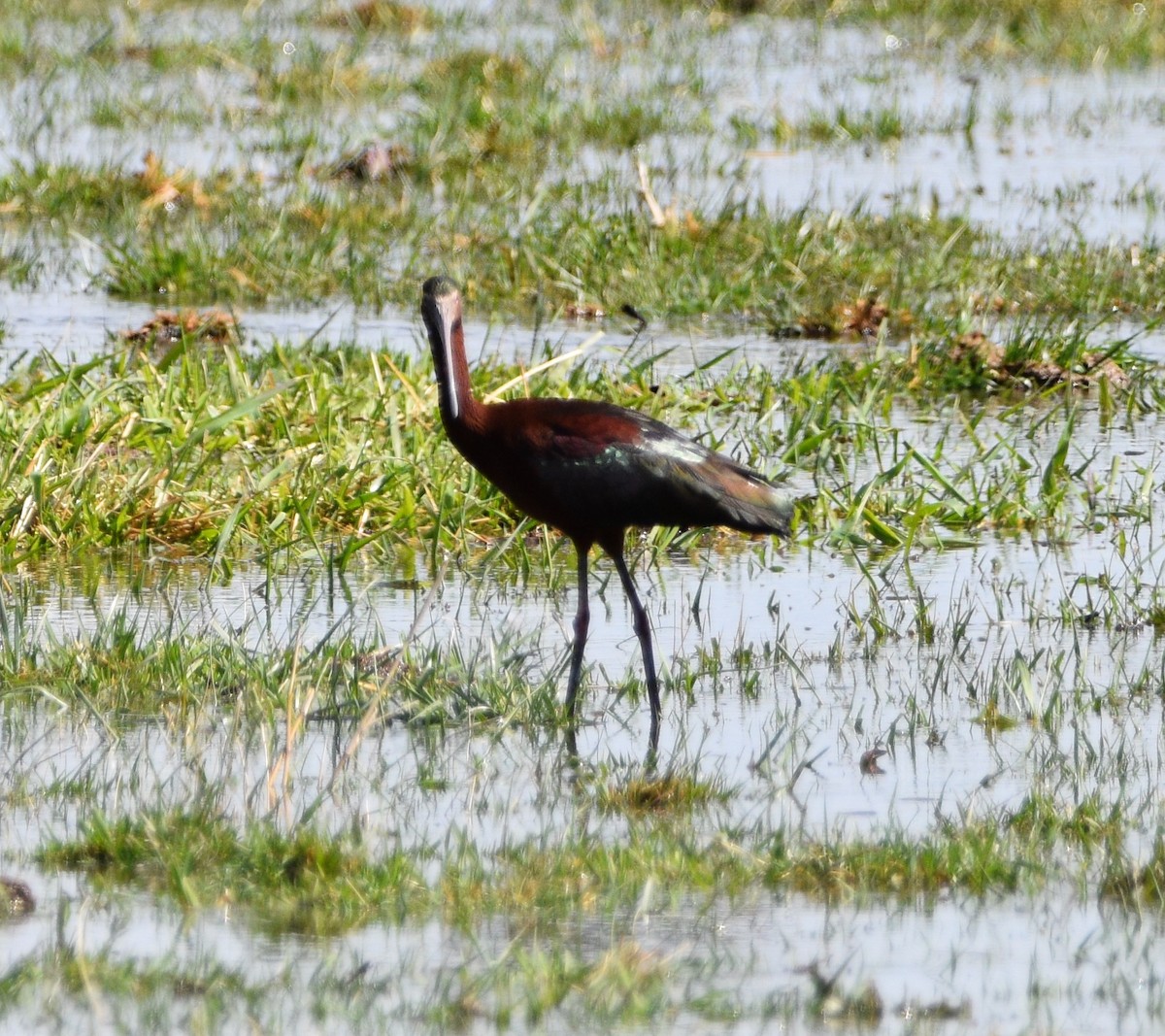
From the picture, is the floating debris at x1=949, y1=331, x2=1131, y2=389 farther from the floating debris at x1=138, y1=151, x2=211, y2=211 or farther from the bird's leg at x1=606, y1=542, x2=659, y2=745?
the floating debris at x1=138, y1=151, x2=211, y2=211

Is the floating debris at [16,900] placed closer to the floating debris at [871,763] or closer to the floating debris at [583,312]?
the floating debris at [871,763]

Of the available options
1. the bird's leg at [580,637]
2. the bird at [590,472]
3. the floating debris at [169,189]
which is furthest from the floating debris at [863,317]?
the bird's leg at [580,637]

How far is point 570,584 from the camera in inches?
289

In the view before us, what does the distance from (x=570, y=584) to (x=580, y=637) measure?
116 cm

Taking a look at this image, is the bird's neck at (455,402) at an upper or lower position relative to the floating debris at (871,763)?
upper

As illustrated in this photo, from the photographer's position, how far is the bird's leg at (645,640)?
597 cm

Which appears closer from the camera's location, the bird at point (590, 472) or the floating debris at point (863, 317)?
the bird at point (590, 472)

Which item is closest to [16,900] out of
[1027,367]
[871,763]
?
[871,763]

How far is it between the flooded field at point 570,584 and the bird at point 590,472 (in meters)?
0.38

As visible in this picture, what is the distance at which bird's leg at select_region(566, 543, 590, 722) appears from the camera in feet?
19.5

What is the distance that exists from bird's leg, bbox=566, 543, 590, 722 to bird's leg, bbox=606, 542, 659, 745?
0.10 m

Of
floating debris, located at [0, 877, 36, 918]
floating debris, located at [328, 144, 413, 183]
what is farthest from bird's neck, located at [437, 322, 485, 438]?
floating debris, located at [328, 144, 413, 183]

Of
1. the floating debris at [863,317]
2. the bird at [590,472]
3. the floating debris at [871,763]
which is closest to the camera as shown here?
the floating debris at [871,763]

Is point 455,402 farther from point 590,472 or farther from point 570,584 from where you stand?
point 570,584
